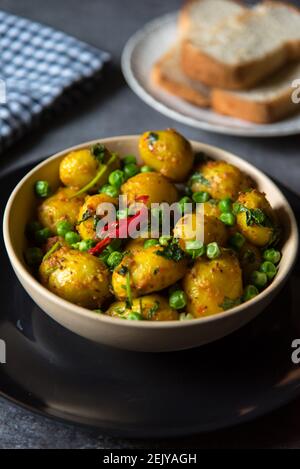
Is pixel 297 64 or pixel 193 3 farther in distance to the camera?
pixel 193 3

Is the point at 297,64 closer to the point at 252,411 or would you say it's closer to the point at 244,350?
the point at 244,350

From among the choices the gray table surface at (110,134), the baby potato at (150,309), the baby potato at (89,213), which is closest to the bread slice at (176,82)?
the gray table surface at (110,134)

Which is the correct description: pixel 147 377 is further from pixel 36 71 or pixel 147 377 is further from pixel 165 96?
pixel 36 71

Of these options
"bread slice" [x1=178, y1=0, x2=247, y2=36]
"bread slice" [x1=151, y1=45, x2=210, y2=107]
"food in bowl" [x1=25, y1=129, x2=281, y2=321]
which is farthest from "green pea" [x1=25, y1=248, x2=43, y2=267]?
"bread slice" [x1=178, y1=0, x2=247, y2=36]

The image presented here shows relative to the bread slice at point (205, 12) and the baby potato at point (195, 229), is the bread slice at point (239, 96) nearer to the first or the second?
the bread slice at point (205, 12)

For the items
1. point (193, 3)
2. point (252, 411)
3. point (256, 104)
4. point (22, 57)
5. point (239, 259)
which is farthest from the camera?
point (193, 3)

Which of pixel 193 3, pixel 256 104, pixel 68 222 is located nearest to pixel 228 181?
pixel 68 222

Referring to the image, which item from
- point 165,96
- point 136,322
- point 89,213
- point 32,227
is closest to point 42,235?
point 32,227

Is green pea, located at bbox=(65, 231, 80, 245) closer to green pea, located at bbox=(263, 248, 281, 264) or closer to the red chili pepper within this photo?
the red chili pepper
